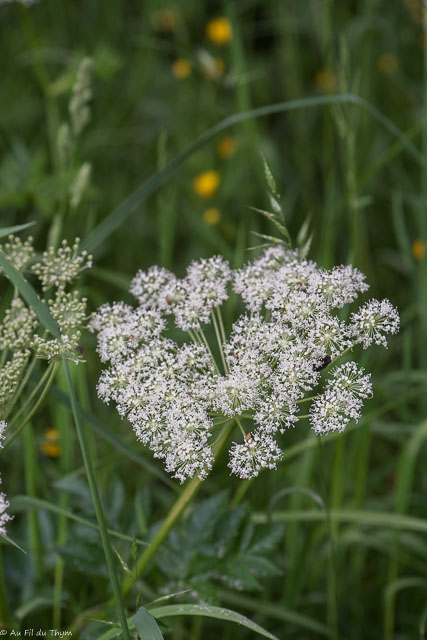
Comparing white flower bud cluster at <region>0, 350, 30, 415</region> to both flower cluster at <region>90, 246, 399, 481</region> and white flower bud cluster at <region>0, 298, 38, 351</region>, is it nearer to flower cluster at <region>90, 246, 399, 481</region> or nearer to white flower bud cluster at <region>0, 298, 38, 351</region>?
white flower bud cluster at <region>0, 298, 38, 351</region>

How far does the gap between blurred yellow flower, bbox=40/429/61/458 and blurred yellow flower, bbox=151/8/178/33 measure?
10.5 feet

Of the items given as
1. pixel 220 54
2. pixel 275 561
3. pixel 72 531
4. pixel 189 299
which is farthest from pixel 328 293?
pixel 220 54

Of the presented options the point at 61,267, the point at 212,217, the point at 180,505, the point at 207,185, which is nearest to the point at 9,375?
the point at 61,267

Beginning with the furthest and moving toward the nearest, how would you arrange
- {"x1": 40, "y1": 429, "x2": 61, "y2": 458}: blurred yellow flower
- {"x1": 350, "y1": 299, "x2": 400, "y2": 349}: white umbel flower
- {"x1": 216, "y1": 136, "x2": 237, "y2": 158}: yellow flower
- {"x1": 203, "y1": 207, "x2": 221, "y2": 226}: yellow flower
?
{"x1": 216, "y1": 136, "x2": 237, "y2": 158}: yellow flower → {"x1": 203, "y1": 207, "x2": 221, "y2": 226}: yellow flower → {"x1": 40, "y1": 429, "x2": 61, "y2": 458}: blurred yellow flower → {"x1": 350, "y1": 299, "x2": 400, "y2": 349}: white umbel flower

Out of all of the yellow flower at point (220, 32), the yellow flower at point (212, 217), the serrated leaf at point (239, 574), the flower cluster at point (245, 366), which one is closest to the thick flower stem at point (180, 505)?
the flower cluster at point (245, 366)

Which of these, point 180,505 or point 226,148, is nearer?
point 180,505

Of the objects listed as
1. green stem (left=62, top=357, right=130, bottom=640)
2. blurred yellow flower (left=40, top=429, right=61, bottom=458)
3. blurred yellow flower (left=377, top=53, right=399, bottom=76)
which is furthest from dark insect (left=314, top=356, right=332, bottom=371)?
blurred yellow flower (left=377, top=53, right=399, bottom=76)

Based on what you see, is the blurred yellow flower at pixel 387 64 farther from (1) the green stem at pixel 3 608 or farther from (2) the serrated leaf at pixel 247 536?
(1) the green stem at pixel 3 608

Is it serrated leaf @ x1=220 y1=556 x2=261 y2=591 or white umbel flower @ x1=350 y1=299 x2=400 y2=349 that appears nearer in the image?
white umbel flower @ x1=350 y1=299 x2=400 y2=349

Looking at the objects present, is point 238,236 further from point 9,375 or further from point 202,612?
point 202,612

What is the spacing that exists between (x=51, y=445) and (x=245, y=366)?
179 centimetres

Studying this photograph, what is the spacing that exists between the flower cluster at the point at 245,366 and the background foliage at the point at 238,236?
0.31 m

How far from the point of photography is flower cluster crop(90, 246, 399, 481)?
1659 mm

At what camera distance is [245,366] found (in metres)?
1.71
